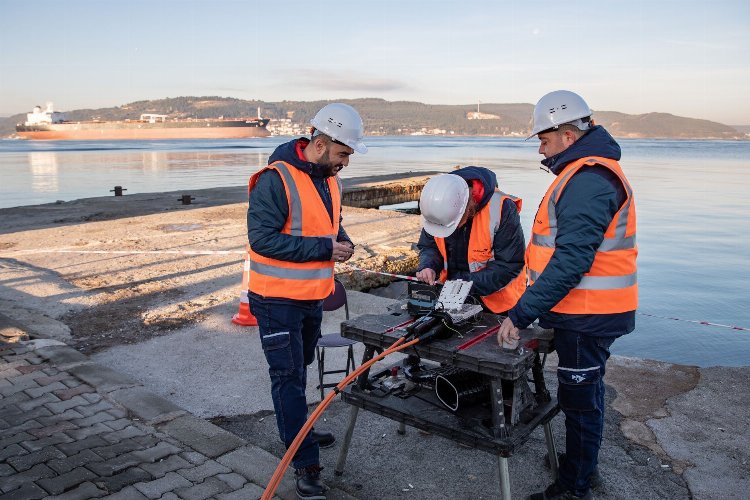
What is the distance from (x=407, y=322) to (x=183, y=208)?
1453 centimetres

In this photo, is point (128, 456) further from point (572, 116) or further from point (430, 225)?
point (572, 116)

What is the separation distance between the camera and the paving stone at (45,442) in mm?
3904

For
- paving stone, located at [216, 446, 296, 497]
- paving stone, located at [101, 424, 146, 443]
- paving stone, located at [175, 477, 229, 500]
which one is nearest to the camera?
paving stone, located at [175, 477, 229, 500]

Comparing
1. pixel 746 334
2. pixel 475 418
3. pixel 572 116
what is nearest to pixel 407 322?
pixel 475 418

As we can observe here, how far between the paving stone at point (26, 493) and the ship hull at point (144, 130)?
112m

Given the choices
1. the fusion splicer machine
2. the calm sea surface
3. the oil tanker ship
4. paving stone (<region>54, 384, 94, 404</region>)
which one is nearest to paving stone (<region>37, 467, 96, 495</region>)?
paving stone (<region>54, 384, 94, 404</region>)

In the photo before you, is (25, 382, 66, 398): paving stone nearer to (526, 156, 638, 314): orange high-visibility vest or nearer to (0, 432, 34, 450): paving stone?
(0, 432, 34, 450): paving stone

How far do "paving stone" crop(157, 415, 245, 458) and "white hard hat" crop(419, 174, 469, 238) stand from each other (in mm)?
1957

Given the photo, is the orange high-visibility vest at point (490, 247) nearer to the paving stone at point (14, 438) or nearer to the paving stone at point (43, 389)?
the paving stone at point (14, 438)

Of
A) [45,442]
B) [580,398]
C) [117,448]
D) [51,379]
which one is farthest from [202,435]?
[580,398]

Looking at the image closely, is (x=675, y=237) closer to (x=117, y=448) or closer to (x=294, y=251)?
(x=294, y=251)

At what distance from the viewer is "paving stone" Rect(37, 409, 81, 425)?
4277 millimetres

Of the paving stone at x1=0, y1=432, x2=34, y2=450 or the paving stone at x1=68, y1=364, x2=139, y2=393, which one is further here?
the paving stone at x1=68, y1=364, x2=139, y2=393

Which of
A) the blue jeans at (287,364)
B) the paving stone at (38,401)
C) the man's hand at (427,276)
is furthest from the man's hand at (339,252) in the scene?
the paving stone at (38,401)
